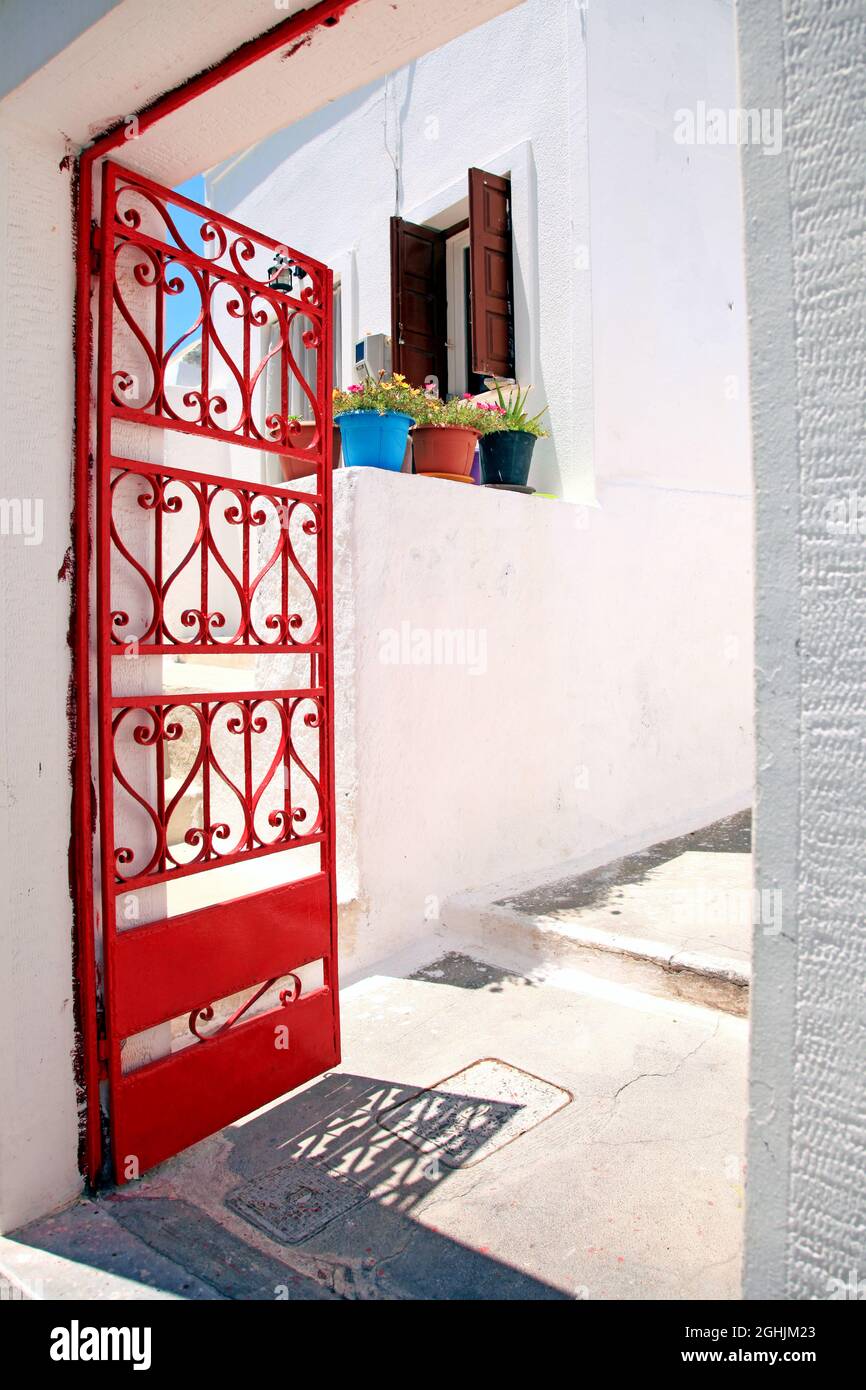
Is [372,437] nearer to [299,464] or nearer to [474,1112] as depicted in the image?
[299,464]

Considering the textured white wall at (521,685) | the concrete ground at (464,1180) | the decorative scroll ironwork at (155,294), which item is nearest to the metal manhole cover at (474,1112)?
the concrete ground at (464,1180)

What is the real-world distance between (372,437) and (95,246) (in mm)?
2079

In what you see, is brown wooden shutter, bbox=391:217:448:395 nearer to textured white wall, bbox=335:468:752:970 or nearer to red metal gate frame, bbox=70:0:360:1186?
textured white wall, bbox=335:468:752:970

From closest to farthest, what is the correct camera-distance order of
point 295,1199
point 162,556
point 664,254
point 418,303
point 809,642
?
1. point 809,642
2. point 295,1199
3. point 162,556
4. point 664,254
5. point 418,303

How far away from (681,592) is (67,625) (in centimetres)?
463

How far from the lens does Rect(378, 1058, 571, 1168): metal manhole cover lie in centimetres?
273

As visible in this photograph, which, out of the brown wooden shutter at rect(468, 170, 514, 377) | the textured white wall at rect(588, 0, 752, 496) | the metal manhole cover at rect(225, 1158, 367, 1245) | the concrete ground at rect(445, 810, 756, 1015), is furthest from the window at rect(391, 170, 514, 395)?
the metal manhole cover at rect(225, 1158, 367, 1245)

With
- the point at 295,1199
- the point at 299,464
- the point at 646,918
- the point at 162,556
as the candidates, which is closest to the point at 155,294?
the point at 162,556

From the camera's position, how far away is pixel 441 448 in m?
4.93

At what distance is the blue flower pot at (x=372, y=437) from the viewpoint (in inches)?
177

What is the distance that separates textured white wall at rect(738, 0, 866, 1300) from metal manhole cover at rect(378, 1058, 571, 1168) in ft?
5.34

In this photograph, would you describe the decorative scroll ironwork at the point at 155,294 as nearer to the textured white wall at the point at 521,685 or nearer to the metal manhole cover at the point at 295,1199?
the textured white wall at the point at 521,685

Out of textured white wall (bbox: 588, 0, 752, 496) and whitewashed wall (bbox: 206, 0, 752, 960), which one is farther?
textured white wall (bbox: 588, 0, 752, 496)

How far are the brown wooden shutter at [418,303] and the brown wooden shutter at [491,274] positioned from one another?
0.73 metres
